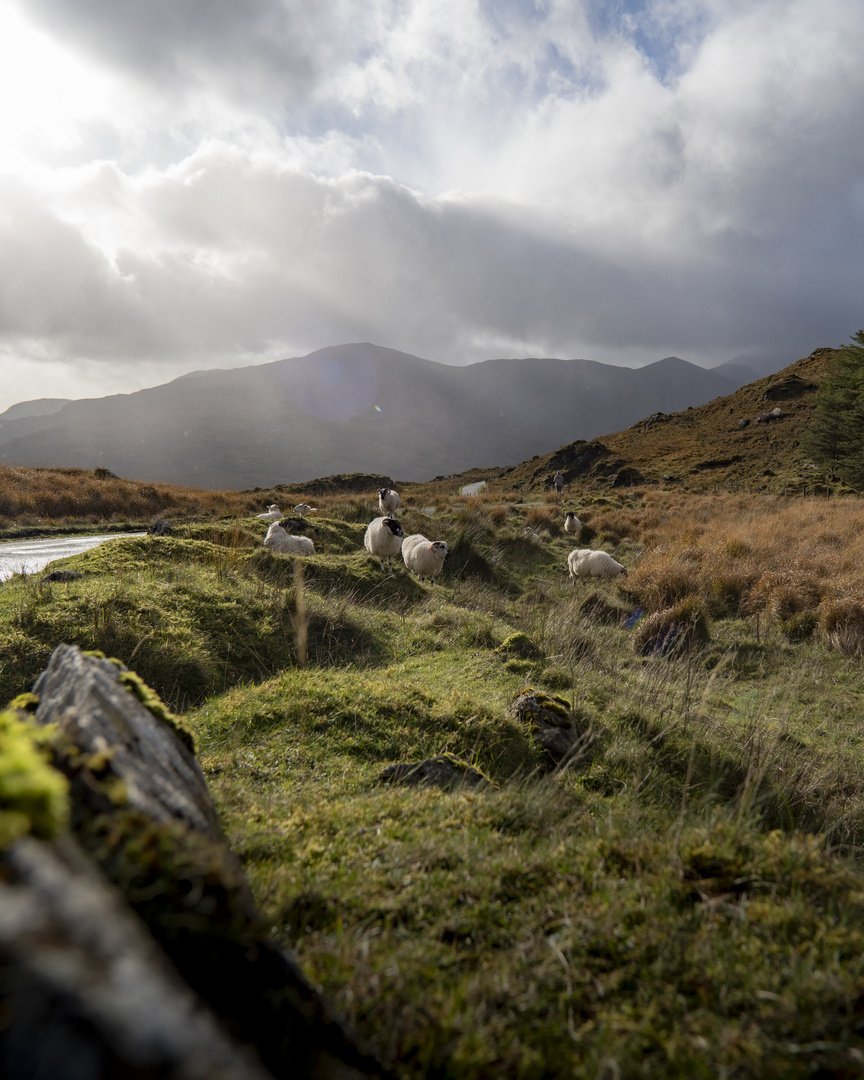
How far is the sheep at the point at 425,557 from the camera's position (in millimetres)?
12422

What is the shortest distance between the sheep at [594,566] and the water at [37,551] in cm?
1089

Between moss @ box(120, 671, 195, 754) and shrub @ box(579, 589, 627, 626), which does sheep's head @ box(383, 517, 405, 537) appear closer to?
shrub @ box(579, 589, 627, 626)

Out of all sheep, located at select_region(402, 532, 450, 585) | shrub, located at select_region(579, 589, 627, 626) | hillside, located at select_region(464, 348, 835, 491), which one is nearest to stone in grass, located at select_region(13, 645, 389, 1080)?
shrub, located at select_region(579, 589, 627, 626)

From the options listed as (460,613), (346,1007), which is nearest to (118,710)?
(346,1007)

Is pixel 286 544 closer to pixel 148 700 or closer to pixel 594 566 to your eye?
pixel 594 566

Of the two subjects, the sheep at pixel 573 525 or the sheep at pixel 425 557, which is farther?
the sheep at pixel 573 525

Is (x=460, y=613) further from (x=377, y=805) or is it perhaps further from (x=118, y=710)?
(x=118, y=710)

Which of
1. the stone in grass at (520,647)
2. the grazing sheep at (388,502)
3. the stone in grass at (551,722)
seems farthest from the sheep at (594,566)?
the stone in grass at (551,722)

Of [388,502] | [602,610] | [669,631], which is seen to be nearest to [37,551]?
[388,502]

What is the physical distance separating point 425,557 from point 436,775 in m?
8.91

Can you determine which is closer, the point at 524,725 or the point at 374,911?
the point at 374,911

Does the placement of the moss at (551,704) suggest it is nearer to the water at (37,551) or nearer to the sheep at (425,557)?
the sheep at (425,557)

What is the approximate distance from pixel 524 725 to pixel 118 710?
366 centimetres

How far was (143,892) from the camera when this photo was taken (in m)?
1.18
